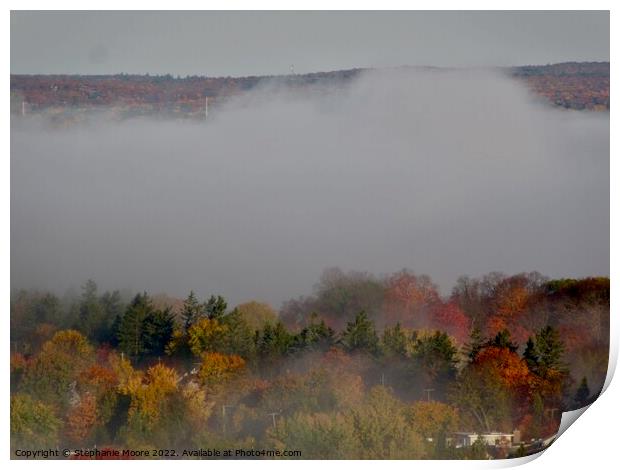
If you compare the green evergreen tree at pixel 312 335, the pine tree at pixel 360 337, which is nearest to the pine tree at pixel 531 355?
the pine tree at pixel 360 337

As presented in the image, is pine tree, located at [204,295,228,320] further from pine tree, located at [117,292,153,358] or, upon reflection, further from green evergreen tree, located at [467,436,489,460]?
green evergreen tree, located at [467,436,489,460]

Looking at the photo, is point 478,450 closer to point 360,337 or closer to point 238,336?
point 360,337

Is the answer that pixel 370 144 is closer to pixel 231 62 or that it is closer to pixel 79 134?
pixel 231 62

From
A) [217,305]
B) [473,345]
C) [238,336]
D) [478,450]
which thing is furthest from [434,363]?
[217,305]

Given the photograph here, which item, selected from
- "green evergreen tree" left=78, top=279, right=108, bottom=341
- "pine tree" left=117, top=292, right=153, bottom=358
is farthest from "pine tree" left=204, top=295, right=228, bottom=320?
"green evergreen tree" left=78, top=279, right=108, bottom=341

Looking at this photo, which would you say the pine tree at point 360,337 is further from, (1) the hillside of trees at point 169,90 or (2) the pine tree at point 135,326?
(1) the hillside of trees at point 169,90

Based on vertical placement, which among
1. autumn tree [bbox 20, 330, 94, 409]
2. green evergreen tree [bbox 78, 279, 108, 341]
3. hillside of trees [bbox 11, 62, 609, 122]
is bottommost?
autumn tree [bbox 20, 330, 94, 409]

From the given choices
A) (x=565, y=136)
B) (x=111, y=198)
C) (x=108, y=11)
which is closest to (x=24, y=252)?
(x=111, y=198)

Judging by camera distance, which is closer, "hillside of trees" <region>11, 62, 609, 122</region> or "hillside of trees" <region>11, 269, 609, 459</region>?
"hillside of trees" <region>11, 269, 609, 459</region>
